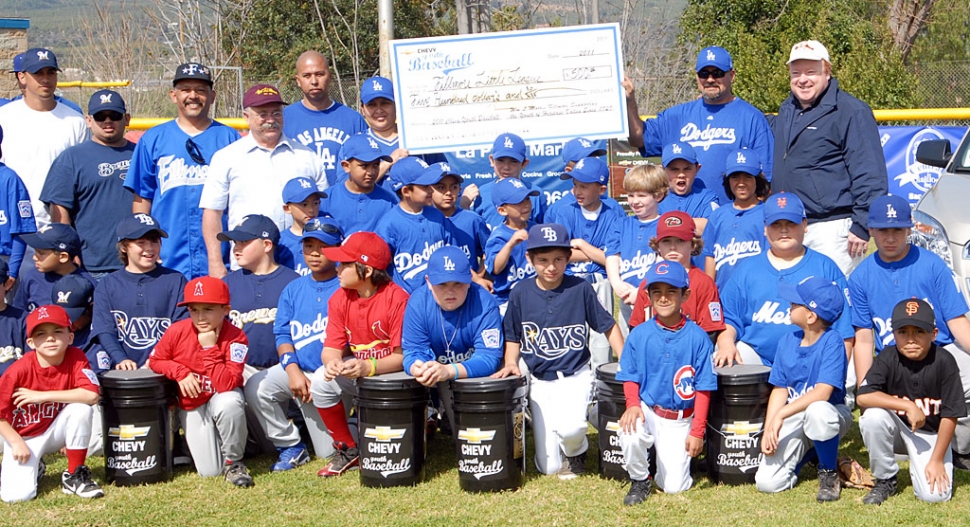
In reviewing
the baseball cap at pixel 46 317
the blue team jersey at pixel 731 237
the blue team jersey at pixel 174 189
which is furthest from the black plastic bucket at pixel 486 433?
the blue team jersey at pixel 174 189

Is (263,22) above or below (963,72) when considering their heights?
above

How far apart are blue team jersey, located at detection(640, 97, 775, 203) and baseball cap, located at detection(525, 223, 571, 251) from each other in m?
1.85

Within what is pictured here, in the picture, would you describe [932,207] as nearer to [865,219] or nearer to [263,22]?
[865,219]

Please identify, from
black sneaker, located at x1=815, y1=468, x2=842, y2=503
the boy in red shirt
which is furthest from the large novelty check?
black sneaker, located at x1=815, y1=468, x2=842, y2=503

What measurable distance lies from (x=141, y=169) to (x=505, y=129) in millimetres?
2823

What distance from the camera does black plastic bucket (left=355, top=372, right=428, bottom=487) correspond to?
6.12m

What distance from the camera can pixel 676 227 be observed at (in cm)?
646

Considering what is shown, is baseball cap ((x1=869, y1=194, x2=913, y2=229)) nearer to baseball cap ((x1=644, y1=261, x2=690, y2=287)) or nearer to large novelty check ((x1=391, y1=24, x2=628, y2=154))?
baseball cap ((x1=644, y1=261, x2=690, y2=287))

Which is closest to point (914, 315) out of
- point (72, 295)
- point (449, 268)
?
point (449, 268)

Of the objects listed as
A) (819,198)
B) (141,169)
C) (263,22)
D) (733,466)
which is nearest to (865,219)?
(819,198)

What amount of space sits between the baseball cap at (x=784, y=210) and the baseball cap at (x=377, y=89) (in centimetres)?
335

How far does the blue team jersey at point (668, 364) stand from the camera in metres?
5.89

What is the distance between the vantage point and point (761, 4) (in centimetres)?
2325

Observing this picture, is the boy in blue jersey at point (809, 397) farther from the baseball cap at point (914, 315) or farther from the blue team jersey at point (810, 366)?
the baseball cap at point (914, 315)
